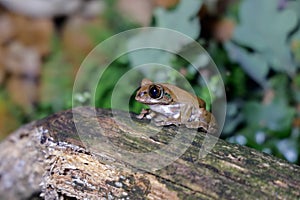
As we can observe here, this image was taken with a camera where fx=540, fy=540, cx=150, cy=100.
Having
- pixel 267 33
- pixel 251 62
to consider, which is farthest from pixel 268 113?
pixel 267 33

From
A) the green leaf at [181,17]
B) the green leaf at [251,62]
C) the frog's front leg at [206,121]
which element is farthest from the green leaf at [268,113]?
the frog's front leg at [206,121]

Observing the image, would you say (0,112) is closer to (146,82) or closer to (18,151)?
(18,151)

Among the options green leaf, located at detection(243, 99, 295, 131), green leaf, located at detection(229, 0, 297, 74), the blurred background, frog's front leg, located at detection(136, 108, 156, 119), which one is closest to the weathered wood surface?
frog's front leg, located at detection(136, 108, 156, 119)

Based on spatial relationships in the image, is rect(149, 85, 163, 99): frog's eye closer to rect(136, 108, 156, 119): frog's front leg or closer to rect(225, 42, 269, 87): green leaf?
rect(136, 108, 156, 119): frog's front leg

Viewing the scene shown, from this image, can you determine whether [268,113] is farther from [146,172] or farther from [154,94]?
[146,172]

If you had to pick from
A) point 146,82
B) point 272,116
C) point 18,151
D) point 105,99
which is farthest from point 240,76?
point 18,151

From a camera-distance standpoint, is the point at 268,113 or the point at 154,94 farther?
the point at 268,113
